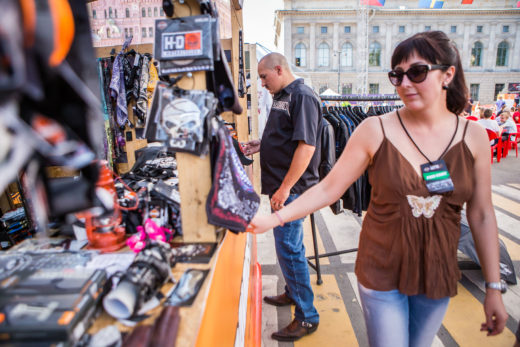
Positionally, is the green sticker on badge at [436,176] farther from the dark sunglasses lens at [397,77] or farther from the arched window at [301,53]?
the arched window at [301,53]

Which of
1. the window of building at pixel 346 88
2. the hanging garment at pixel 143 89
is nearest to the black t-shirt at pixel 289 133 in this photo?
the hanging garment at pixel 143 89

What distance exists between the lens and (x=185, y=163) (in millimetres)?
1291

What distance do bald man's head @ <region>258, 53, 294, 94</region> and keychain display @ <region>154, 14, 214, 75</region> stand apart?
1.16 metres

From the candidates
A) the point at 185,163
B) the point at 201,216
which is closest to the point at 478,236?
the point at 201,216

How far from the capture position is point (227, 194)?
1.27 metres

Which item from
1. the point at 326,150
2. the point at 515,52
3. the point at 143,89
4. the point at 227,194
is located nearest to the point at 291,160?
the point at 326,150

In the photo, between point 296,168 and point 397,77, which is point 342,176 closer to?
point 397,77

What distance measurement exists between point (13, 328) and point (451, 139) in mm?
1703

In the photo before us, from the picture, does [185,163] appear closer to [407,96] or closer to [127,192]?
[127,192]

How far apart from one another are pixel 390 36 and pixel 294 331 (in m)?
48.1

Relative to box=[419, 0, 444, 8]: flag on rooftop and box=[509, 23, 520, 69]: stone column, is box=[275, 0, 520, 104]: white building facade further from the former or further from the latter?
box=[419, 0, 444, 8]: flag on rooftop

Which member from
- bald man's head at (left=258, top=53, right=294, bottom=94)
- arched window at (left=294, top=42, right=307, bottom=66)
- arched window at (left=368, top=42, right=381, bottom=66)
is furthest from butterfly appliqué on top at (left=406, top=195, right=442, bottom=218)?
arched window at (left=368, top=42, right=381, bottom=66)

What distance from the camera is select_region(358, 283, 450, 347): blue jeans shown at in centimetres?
134

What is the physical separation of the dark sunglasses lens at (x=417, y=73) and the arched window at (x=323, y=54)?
4515 cm
